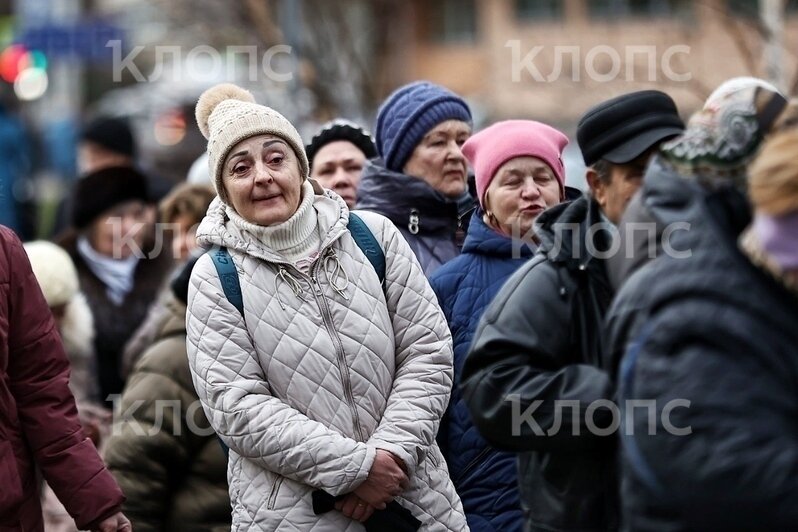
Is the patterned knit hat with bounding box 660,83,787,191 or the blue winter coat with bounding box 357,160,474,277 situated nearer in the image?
the patterned knit hat with bounding box 660,83,787,191

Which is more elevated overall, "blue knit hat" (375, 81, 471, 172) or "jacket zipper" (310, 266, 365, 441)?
"blue knit hat" (375, 81, 471, 172)

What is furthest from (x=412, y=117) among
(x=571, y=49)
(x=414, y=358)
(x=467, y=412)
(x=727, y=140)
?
(x=571, y=49)

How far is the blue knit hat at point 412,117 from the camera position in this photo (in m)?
5.86

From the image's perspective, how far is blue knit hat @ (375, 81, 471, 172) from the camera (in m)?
5.86

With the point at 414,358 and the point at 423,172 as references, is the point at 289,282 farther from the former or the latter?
the point at 423,172

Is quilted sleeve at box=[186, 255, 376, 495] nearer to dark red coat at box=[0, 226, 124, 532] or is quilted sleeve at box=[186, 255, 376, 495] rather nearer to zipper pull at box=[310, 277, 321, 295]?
zipper pull at box=[310, 277, 321, 295]

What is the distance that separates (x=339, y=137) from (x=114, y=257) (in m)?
2.05

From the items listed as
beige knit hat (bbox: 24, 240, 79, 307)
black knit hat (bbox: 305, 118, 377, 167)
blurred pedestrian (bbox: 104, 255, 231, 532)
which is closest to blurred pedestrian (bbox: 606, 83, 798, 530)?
blurred pedestrian (bbox: 104, 255, 231, 532)

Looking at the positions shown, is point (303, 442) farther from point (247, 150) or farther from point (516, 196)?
point (516, 196)

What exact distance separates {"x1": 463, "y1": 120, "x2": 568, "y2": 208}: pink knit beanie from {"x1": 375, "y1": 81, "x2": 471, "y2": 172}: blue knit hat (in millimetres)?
614

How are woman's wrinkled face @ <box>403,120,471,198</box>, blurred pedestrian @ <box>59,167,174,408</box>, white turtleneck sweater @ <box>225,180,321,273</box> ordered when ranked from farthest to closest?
blurred pedestrian @ <box>59,167,174,408</box>
woman's wrinkled face @ <box>403,120,471,198</box>
white turtleneck sweater @ <box>225,180,321,273</box>

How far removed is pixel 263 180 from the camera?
446 centimetres

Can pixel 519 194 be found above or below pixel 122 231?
above

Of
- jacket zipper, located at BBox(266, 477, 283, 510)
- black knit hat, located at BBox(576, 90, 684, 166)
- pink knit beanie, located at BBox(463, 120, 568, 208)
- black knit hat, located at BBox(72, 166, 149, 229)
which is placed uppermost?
black knit hat, located at BBox(576, 90, 684, 166)
